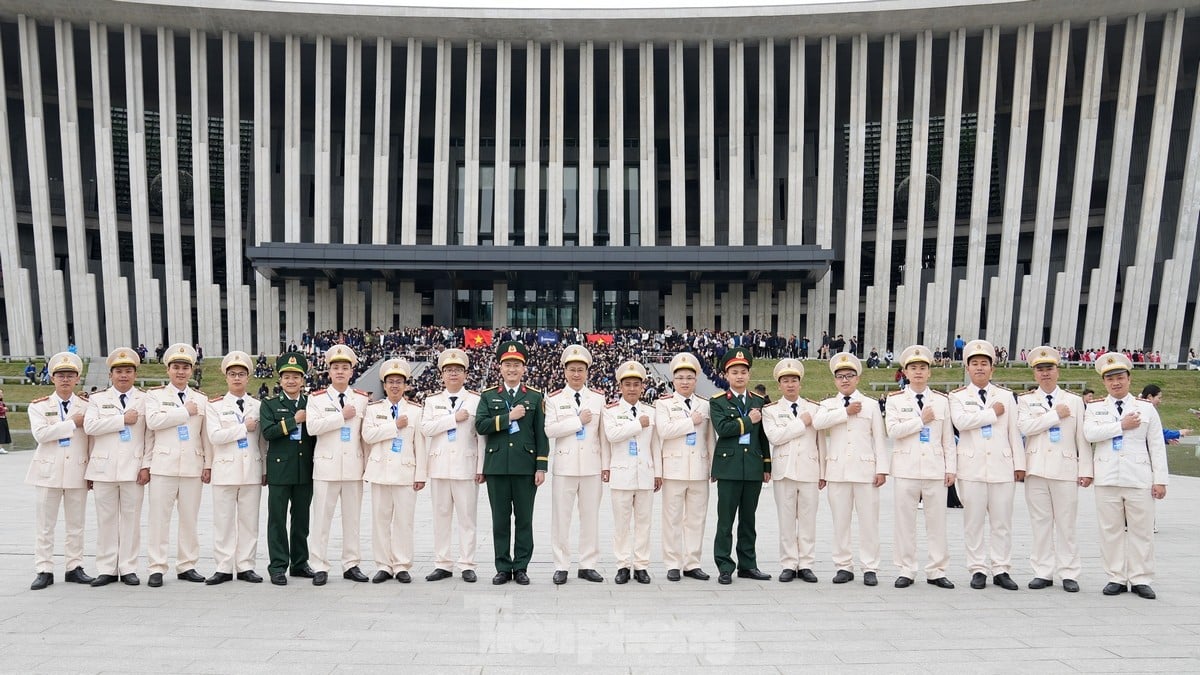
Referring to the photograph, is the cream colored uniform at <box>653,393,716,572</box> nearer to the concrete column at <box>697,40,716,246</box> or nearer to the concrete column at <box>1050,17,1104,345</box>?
the concrete column at <box>697,40,716,246</box>

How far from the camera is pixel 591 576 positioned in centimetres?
929

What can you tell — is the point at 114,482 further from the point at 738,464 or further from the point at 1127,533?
the point at 1127,533

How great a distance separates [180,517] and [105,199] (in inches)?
1875

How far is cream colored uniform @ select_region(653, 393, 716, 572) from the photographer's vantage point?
372 inches

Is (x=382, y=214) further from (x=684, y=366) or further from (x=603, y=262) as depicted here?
(x=684, y=366)

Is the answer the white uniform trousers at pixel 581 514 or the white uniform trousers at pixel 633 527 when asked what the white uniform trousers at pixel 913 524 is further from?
the white uniform trousers at pixel 581 514

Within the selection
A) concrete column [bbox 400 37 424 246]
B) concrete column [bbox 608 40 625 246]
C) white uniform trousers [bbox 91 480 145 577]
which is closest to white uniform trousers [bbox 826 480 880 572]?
white uniform trousers [bbox 91 480 145 577]

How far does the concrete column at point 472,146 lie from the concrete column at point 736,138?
47.2 ft

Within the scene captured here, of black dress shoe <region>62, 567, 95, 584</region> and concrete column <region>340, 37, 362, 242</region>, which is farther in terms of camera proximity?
concrete column <region>340, 37, 362, 242</region>

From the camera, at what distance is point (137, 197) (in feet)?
166

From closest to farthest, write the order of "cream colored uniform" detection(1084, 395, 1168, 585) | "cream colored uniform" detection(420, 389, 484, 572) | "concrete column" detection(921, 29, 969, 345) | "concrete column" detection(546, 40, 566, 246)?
"cream colored uniform" detection(1084, 395, 1168, 585)
"cream colored uniform" detection(420, 389, 484, 572)
"concrete column" detection(921, 29, 969, 345)
"concrete column" detection(546, 40, 566, 246)

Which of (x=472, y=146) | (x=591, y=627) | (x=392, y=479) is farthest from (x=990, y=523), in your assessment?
(x=472, y=146)

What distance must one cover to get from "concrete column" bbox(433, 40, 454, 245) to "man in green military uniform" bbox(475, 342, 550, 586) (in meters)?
44.0

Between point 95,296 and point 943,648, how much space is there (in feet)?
174
